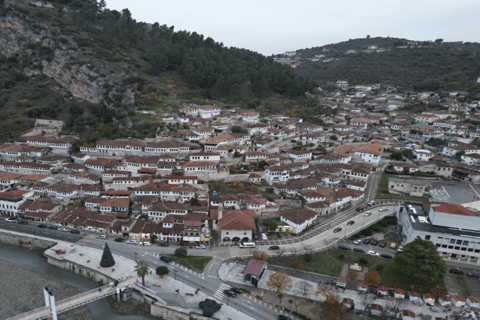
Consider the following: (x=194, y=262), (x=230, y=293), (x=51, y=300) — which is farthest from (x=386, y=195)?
(x=51, y=300)

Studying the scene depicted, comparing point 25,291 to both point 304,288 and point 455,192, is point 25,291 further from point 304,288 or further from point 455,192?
point 455,192

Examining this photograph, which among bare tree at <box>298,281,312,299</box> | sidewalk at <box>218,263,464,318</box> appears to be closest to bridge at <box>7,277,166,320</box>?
sidewalk at <box>218,263,464,318</box>

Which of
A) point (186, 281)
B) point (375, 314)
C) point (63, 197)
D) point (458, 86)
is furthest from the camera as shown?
point (458, 86)

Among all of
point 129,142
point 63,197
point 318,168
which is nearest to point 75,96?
point 129,142

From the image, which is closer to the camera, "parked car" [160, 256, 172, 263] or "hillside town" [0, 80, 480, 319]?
"parked car" [160, 256, 172, 263]

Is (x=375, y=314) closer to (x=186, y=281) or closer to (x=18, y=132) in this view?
(x=186, y=281)

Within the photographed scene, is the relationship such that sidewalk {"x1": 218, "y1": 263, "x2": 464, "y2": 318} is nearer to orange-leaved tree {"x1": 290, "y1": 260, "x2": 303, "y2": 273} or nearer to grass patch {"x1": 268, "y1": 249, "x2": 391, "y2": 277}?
orange-leaved tree {"x1": 290, "y1": 260, "x2": 303, "y2": 273}

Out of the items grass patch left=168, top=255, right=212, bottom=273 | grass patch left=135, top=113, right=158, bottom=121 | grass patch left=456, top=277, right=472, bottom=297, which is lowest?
grass patch left=456, top=277, right=472, bottom=297

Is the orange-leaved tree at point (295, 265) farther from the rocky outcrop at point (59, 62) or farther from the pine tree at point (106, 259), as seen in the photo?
the rocky outcrop at point (59, 62)
